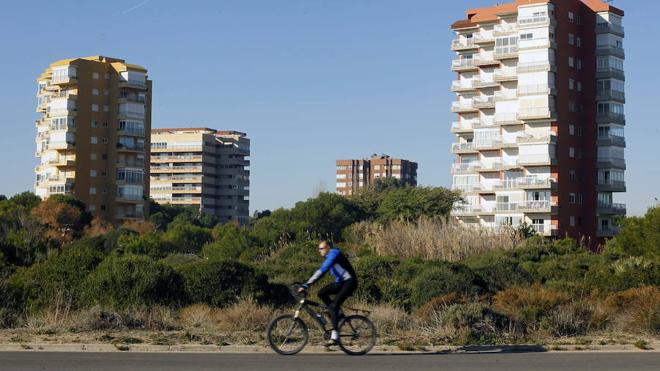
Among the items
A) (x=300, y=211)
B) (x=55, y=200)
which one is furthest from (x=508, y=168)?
(x=55, y=200)

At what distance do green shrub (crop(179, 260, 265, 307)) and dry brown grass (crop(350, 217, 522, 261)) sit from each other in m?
18.8

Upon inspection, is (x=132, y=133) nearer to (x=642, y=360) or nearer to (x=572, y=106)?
(x=572, y=106)

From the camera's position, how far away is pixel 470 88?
10200cm

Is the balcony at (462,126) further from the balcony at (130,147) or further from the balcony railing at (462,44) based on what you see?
the balcony at (130,147)

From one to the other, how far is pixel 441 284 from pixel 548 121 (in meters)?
69.4

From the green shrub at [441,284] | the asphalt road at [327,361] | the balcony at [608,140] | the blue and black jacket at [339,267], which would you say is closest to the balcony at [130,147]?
the balcony at [608,140]

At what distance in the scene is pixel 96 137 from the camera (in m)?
111

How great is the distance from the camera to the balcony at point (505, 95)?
94.9 metres

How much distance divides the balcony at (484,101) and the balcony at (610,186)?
1315 cm

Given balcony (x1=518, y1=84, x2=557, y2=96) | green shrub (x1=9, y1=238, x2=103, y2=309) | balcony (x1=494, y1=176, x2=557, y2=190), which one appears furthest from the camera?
balcony (x1=494, y1=176, x2=557, y2=190)

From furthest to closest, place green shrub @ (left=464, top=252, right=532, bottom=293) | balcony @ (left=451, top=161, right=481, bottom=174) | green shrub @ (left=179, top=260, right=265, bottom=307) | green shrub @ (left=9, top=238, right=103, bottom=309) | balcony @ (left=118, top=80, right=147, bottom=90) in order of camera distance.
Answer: balcony @ (left=118, top=80, right=147, bottom=90) → balcony @ (left=451, top=161, right=481, bottom=174) → green shrub @ (left=464, top=252, right=532, bottom=293) → green shrub @ (left=179, top=260, right=265, bottom=307) → green shrub @ (left=9, top=238, right=103, bottom=309)

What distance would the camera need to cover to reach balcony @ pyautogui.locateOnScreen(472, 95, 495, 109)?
98.2 metres

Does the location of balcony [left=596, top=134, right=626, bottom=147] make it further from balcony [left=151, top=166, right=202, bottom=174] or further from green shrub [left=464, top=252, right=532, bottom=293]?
balcony [left=151, top=166, right=202, bottom=174]

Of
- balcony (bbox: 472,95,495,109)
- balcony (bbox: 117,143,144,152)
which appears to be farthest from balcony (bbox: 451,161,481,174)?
balcony (bbox: 117,143,144,152)
